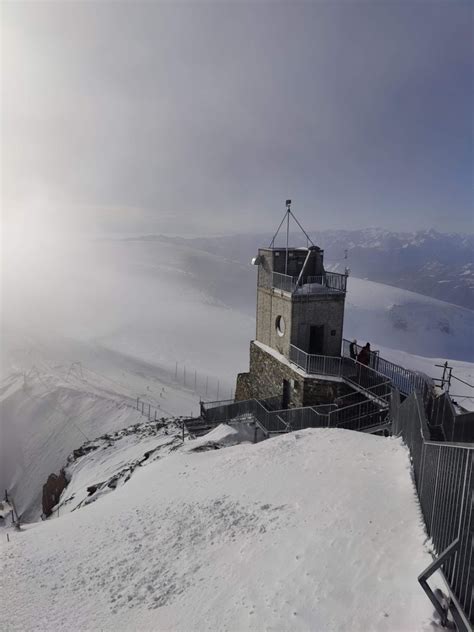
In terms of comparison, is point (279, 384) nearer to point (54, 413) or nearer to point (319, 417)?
point (319, 417)

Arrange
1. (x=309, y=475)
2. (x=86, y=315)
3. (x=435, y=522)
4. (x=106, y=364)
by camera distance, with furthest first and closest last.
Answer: (x=86, y=315) < (x=106, y=364) < (x=309, y=475) < (x=435, y=522)

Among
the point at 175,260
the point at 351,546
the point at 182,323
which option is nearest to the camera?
the point at 351,546

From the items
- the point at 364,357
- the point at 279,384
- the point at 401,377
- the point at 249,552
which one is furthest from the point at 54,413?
the point at 249,552

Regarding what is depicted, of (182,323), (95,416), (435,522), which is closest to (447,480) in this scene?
(435,522)

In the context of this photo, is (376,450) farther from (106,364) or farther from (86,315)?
(86,315)

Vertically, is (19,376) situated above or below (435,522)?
below

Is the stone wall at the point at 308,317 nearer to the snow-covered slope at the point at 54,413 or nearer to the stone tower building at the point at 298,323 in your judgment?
the stone tower building at the point at 298,323
